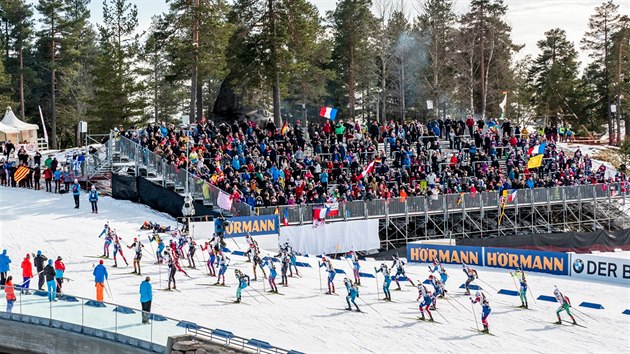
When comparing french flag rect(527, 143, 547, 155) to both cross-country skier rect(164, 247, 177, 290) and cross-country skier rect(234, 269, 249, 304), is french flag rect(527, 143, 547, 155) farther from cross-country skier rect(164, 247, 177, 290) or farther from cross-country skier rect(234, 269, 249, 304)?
cross-country skier rect(164, 247, 177, 290)

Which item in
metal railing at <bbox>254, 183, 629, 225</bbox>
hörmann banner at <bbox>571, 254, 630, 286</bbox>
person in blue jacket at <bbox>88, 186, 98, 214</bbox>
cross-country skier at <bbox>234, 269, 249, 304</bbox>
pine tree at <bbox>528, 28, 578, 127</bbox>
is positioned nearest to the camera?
cross-country skier at <bbox>234, 269, 249, 304</bbox>

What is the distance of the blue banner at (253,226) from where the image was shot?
35.6 m

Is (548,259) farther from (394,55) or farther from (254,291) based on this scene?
(394,55)

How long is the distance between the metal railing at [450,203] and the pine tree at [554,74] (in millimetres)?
32659

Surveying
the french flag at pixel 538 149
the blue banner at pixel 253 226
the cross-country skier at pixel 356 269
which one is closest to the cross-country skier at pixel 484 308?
the cross-country skier at pixel 356 269

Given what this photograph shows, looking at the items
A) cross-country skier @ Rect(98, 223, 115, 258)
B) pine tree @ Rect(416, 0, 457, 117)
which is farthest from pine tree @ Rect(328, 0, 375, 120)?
cross-country skier @ Rect(98, 223, 115, 258)

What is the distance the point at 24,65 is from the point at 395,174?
143ft

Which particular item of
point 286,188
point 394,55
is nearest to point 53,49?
point 394,55

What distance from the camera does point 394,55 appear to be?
7438cm

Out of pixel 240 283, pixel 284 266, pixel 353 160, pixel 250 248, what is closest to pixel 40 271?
pixel 240 283

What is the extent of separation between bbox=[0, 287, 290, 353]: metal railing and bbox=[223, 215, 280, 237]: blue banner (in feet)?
40.6

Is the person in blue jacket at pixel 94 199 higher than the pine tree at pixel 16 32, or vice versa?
the pine tree at pixel 16 32

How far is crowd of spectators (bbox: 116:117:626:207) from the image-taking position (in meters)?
39.8

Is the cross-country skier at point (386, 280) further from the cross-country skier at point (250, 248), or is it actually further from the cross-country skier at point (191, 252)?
the cross-country skier at point (191, 252)
